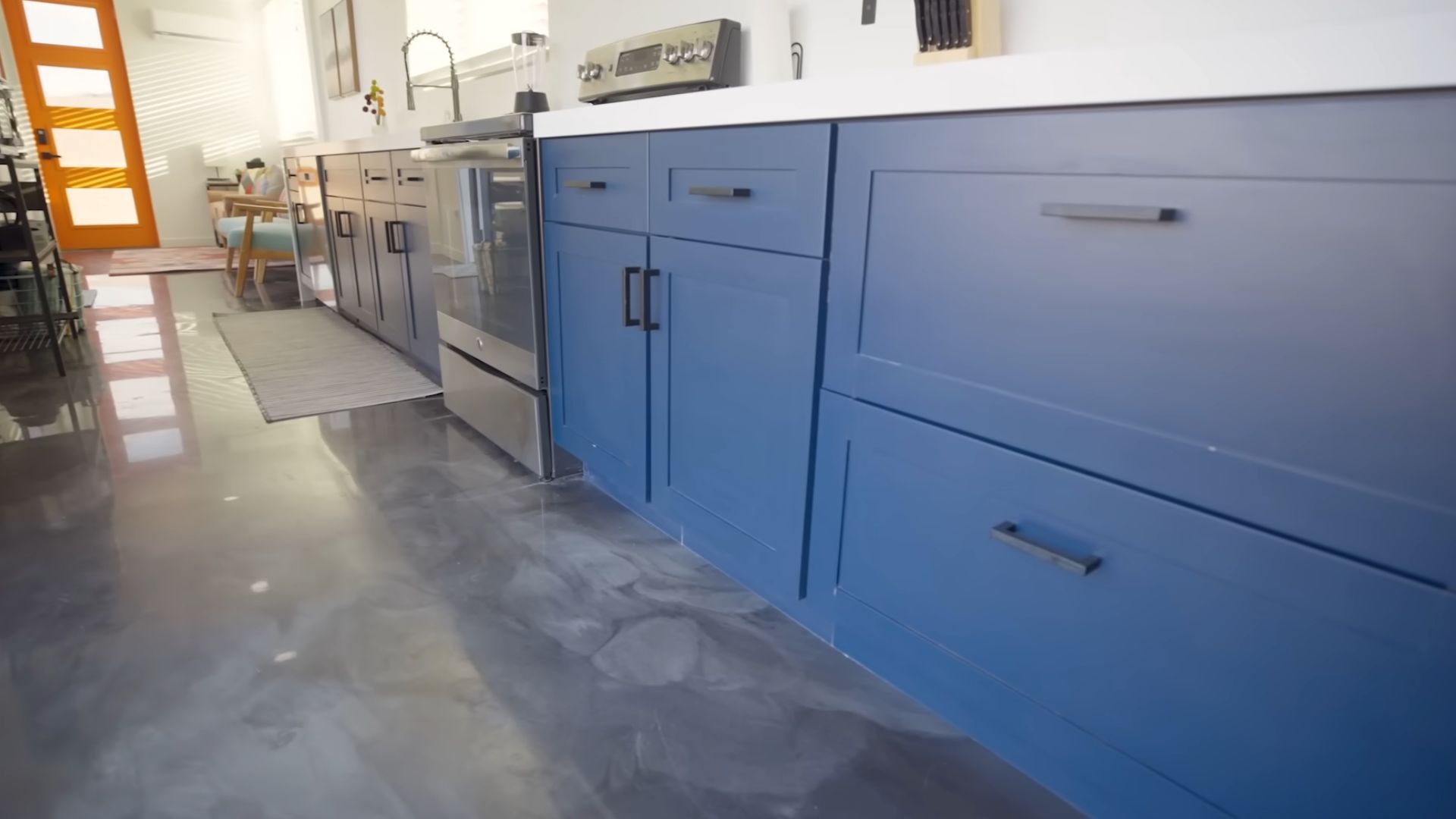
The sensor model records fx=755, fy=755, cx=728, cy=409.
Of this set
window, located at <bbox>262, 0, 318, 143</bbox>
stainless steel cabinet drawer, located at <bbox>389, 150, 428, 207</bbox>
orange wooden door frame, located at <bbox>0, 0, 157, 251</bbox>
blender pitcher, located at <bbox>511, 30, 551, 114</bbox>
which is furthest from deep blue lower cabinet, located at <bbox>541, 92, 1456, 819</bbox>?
orange wooden door frame, located at <bbox>0, 0, 157, 251</bbox>

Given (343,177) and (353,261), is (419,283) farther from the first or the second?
(343,177)

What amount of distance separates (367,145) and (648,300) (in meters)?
2.36

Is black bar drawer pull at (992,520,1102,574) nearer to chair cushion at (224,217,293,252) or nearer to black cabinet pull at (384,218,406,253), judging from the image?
black cabinet pull at (384,218,406,253)

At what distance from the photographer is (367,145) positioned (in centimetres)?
325

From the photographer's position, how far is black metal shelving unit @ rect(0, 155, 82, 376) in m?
2.92

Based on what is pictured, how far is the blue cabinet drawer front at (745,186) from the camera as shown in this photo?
3.81ft

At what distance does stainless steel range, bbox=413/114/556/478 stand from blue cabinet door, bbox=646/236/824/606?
539mm

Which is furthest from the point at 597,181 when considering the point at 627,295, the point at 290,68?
the point at 290,68

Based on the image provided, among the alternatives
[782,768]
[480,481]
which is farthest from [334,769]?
[480,481]

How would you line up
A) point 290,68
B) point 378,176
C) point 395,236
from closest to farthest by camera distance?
point 395,236 → point 378,176 → point 290,68

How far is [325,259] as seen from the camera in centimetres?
426

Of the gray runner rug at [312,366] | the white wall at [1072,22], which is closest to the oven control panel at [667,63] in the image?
the white wall at [1072,22]

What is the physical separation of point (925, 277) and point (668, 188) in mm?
649

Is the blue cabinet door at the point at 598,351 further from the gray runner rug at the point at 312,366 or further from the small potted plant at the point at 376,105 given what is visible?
the small potted plant at the point at 376,105
